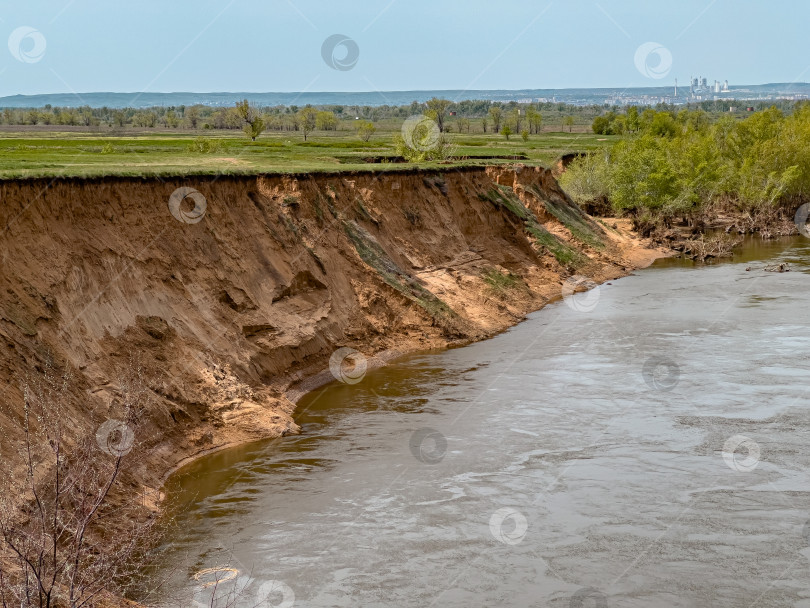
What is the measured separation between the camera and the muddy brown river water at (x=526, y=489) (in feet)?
48.7

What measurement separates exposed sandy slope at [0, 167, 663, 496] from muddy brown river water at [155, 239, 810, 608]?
136 cm

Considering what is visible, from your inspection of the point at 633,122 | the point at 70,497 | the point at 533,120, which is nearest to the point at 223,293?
the point at 70,497

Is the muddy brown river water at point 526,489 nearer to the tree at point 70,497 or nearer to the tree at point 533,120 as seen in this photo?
the tree at point 70,497

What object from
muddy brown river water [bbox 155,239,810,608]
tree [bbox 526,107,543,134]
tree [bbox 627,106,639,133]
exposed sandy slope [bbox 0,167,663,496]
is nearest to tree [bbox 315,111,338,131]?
tree [bbox 526,107,543,134]

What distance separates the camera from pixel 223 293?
25.5 meters

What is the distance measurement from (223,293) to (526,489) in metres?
10.8

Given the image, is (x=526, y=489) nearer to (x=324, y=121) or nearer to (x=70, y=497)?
(x=70, y=497)

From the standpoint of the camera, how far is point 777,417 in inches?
890

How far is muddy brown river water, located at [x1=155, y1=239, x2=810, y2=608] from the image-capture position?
14.8 metres

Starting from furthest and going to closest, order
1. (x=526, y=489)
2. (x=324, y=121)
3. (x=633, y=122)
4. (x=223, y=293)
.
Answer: (x=324, y=121), (x=633, y=122), (x=223, y=293), (x=526, y=489)

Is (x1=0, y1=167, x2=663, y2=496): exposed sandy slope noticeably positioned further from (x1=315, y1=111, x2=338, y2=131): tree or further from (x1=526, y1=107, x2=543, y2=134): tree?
(x1=526, y1=107, x2=543, y2=134): tree

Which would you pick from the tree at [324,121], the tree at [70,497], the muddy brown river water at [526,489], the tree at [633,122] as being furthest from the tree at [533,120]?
the tree at [70,497]

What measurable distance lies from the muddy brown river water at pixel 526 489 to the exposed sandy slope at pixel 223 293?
1.36m

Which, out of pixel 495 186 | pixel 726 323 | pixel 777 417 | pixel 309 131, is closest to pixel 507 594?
pixel 777 417
